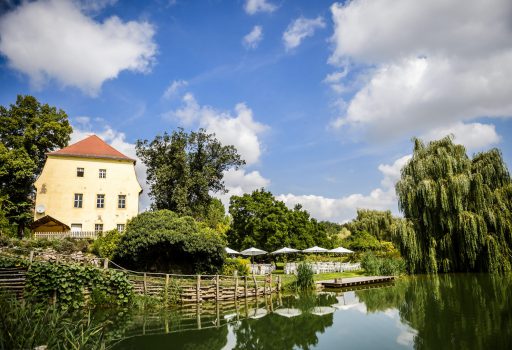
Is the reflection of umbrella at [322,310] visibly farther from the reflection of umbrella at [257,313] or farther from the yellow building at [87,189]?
the yellow building at [87,189]

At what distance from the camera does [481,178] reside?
25.2 meters

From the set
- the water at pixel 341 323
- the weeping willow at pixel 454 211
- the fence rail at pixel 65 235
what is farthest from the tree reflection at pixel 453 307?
the fence rail at pixel 65 235

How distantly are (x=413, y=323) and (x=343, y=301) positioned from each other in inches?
233

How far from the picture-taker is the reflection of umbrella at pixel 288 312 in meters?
15.0

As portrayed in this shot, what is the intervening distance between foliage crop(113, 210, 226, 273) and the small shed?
10635 mm

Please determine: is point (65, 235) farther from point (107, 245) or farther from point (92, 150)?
point (92, 150)

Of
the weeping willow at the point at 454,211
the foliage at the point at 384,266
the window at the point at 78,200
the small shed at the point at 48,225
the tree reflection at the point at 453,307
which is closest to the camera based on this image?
the tree reflection at the point at 453,307

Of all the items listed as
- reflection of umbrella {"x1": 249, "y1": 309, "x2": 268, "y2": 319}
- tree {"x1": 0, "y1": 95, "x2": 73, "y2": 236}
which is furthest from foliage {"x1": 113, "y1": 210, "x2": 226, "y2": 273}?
tree {"x1": 0, "y1": 95, "x2": 73, "y2": 236}

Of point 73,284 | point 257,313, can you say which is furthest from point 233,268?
point 73,284

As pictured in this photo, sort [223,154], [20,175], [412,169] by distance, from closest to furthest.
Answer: [412,169]
[20,175]
[223,154]

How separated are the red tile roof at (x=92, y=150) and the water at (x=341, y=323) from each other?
2012 centimetres

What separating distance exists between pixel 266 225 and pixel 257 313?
17.9 m

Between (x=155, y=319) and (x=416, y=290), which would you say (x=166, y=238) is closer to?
(x=155, y=319)

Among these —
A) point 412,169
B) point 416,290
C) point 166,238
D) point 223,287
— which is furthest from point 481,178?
point 166,238
